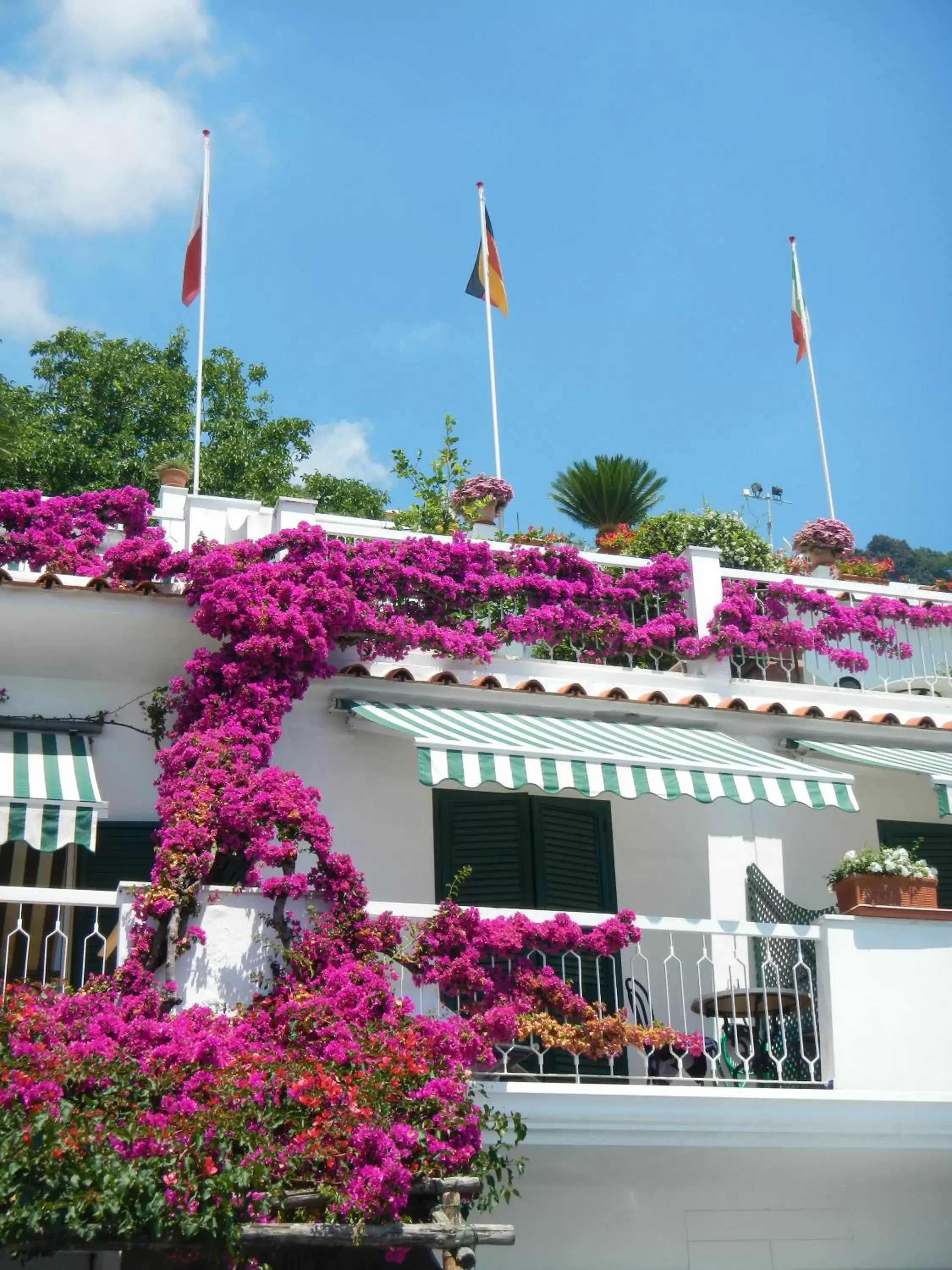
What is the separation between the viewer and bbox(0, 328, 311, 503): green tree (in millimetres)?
35625

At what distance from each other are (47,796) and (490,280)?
50.6 feet

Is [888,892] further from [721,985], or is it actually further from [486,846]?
[486,846]

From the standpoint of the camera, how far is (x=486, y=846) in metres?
15.2

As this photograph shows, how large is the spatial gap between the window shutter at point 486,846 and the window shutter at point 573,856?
0.42 ft

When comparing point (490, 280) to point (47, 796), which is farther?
point (490, 280)

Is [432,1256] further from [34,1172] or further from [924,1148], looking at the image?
[924,1148]

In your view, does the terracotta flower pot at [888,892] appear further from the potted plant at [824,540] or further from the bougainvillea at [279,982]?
the potted plant at [824,540]

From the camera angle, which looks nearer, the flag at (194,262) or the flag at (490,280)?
the flag at (194,262)

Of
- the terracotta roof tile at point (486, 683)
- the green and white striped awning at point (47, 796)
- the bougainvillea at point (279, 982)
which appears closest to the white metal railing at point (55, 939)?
the green and white striped awning at point (47, 796)

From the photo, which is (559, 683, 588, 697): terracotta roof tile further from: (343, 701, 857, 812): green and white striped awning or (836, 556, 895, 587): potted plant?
(836, 556, 895, 587): potted plant

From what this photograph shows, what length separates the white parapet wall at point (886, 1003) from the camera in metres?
13.1

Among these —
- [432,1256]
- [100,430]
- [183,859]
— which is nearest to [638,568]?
[183,859]

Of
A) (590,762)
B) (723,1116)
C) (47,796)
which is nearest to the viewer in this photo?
(723,1116)

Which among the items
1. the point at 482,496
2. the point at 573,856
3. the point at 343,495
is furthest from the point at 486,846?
the point at 343,495
